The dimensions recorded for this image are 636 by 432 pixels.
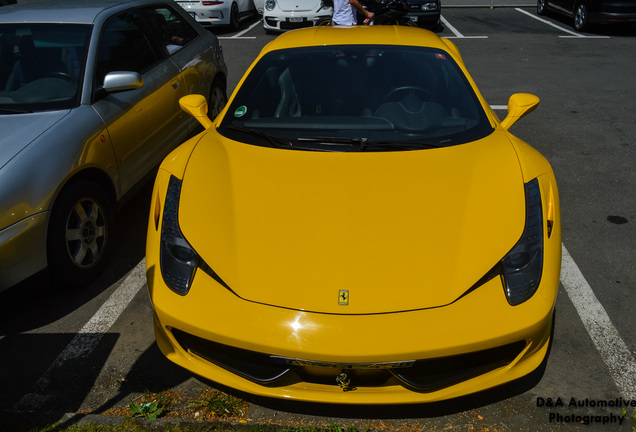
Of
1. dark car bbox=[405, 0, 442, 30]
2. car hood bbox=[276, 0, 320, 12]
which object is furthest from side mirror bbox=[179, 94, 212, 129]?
dark car bbox=[405, 0, 442, 30]

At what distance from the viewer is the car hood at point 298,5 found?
40.4ft

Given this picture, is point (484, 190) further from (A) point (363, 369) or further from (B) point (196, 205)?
(B) point (196, 205)

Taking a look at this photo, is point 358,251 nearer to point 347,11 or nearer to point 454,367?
point 454,367

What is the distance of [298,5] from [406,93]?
375 inches

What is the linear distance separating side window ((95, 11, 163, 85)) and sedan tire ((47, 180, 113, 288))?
0.91 m

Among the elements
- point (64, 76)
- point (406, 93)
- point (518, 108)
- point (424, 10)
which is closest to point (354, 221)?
point (406, 93)

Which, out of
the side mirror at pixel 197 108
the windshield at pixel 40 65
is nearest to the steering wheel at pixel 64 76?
the windshield at pixel 40 65

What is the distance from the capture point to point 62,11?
453cm

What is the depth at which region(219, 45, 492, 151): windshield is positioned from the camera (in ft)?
11.0

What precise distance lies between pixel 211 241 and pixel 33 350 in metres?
1.37

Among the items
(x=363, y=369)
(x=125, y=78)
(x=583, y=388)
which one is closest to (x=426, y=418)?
(x=363, y=369)

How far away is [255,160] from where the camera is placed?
127 inches

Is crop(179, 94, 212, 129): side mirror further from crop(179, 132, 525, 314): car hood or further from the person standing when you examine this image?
the person standing

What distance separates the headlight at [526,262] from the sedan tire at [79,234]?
253cm
